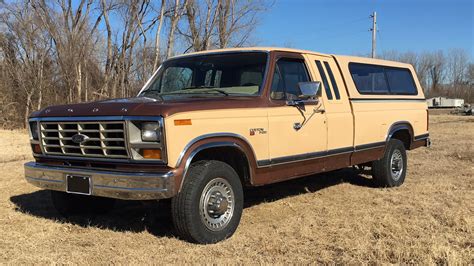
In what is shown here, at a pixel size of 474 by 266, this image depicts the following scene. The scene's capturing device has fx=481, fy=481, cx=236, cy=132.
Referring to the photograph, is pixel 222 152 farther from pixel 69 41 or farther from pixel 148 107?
pixel 69 41

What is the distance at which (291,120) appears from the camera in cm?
559

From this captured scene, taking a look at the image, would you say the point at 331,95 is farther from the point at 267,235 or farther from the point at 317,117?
the point at 267,235

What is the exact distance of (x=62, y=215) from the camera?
595 centimetres

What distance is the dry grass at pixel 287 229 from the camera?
4379mm

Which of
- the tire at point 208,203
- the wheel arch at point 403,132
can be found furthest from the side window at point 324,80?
the tire at point 208,203

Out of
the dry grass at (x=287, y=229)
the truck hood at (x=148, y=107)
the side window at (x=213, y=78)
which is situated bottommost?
the dry grass at (x=287, y=229)

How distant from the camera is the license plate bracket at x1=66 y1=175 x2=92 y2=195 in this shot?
466 centimetres

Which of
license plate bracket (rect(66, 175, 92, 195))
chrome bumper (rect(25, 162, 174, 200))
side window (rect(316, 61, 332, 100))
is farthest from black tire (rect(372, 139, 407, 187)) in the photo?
license plate bracket (rect(66, 175, 92, 195))

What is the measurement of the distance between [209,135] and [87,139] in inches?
47.5

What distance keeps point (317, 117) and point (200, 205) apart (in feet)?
6.91

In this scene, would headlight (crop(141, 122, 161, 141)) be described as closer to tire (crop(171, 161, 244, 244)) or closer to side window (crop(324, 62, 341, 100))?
tire (crop(171, 161, 244, 244))

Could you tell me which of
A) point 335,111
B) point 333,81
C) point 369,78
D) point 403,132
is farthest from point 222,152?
point 403,132

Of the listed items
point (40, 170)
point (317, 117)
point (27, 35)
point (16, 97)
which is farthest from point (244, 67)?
Result: point (16, 97)

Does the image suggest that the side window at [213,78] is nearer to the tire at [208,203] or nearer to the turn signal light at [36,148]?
the tire at [208,203]
